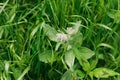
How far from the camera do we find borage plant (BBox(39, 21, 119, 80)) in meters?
1.61

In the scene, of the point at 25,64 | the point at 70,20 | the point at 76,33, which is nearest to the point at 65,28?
the point at 70,20

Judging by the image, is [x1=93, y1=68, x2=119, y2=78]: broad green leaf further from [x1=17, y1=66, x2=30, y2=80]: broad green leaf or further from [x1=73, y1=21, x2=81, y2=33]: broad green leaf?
[x1=17, y1=66, x2=30, y2=80]: broad green leaf

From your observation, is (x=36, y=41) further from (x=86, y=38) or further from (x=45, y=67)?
(x=86, y=38)

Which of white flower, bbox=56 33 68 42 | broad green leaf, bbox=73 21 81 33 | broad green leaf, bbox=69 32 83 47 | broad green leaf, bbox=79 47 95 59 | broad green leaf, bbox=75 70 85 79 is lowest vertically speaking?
broad green leaf, bbox=75 70 85 79

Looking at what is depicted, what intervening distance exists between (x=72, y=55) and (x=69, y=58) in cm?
2

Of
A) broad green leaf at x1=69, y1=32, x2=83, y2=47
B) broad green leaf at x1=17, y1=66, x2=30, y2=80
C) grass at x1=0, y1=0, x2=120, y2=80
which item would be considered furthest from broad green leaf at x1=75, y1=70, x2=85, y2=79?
broad green leaf at x1=17, y1=66, x2=30, y2=80

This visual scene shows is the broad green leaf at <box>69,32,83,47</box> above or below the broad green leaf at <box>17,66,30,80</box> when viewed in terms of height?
above

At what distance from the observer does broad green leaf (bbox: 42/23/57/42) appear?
65.7 inches

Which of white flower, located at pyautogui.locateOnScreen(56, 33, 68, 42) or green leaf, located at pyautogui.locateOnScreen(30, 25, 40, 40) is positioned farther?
green leaf, located at pyautogui.locateOnScreen(30, 25, 40, 40)

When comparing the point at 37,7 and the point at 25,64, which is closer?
the point at 25,64

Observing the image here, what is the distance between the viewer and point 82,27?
5.90 ft

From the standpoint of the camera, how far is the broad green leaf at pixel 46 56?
1644mm

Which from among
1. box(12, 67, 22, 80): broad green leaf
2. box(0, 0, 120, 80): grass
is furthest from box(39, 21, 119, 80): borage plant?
box(12, 67, 22, 80): broad green leaf

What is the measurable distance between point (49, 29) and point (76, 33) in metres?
0.14
